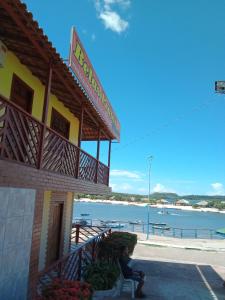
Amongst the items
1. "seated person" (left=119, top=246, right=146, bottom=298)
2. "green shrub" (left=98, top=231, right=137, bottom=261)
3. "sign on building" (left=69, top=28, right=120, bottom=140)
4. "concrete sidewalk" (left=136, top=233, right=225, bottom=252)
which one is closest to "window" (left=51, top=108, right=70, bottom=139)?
"sign on building" (left=69, top=28, right=120, bottom=140)

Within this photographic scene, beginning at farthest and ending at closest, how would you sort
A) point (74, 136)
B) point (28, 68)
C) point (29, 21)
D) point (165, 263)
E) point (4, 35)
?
point (165, 263) < point (74, 136) < point (28, 68) < point (4, 35) < point (29, 21)

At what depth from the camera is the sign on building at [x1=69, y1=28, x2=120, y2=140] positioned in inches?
298

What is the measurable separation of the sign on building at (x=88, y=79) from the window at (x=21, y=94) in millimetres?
1566

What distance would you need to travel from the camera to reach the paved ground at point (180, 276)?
9578 millimetres

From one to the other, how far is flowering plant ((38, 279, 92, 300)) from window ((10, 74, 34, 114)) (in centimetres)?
449

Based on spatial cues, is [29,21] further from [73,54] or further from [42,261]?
[42,261]

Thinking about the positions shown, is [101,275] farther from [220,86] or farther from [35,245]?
[220,86]

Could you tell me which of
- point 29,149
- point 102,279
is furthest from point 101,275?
point 29,149

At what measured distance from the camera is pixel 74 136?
13.4 meters

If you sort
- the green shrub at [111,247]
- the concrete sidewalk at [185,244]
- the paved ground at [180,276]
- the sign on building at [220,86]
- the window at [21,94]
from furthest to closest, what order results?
the concrete sidewalk at [185,244] → the sign on building at [220,86] → the green shrub at [111,247] → the paved ground at [180,276] → the window at [21,94]

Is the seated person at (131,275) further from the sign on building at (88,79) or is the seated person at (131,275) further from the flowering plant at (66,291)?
the sign on building at (88,79)

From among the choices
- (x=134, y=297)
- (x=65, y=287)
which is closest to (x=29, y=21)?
(x=65, y=287)

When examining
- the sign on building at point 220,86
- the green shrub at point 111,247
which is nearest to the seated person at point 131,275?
the green shrub at point 111,247

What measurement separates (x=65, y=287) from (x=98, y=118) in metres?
7.08
